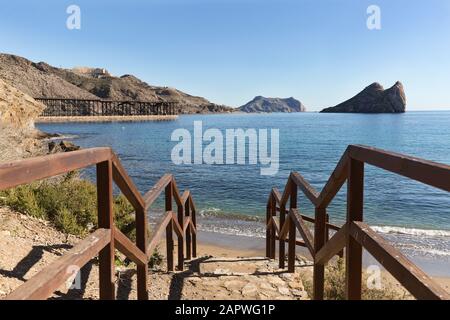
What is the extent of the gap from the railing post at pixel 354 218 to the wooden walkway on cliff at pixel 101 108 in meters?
117

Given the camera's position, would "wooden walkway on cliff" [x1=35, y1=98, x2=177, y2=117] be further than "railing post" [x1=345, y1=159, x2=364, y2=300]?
Yes

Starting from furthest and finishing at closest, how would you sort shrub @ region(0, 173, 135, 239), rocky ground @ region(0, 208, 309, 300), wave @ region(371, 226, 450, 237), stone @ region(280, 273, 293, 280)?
1. wave @ region(371, 226, 450, 237)
2. shrub @ region(0, 173, 135, 239)
3. stone @ region(280, 273, 293, 280)
4. rocky ground @ region(0, 208, 309, 300)

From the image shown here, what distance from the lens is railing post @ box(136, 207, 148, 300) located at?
318 cm

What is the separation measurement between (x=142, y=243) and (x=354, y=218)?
1809 mm

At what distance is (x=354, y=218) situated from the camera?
2.24m

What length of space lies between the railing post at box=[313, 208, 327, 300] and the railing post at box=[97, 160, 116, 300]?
1559mm

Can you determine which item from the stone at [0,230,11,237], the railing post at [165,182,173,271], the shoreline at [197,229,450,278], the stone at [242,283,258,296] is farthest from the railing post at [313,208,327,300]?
the shoreline at [197,229,450,278]

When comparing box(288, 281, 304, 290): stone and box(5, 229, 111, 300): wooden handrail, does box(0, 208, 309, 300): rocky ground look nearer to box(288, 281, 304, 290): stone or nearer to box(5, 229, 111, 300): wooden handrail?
box(288, 281, 304, 290): stone

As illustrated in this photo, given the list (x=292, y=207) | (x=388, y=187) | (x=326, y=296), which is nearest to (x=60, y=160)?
(x=292, y=207)

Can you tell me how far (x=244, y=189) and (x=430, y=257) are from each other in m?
10.4

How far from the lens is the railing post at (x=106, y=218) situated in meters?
2.25

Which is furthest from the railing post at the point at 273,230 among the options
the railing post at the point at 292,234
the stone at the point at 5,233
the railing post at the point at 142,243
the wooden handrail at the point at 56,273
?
the wooden handrail at the point at 56,273

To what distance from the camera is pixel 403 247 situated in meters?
10.2
